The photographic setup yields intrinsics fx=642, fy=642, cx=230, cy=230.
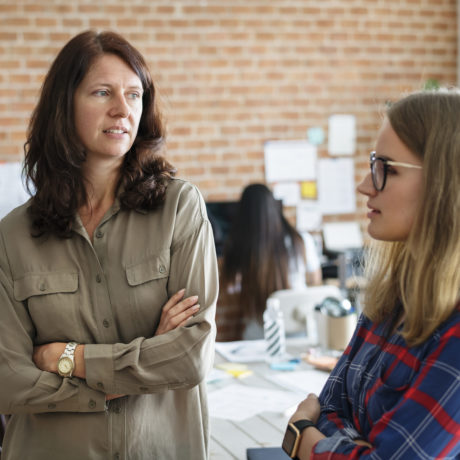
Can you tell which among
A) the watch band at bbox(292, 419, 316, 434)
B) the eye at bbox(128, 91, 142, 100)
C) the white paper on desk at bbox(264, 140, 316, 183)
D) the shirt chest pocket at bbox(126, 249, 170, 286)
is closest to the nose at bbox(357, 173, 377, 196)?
the watch band at bbox(292, 419, 316, 434)

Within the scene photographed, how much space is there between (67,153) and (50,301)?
38 centimetres

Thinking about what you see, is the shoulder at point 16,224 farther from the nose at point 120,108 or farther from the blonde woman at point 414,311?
the blonde woman at point 414,311

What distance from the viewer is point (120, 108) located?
5.35ft

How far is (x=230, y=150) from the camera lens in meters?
4.95

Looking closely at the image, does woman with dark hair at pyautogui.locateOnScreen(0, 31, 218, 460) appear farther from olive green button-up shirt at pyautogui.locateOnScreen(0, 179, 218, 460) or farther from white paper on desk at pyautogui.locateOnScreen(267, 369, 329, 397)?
white paper on desk at pyautogui.locateOnScreen(267, 369, 329, 397)

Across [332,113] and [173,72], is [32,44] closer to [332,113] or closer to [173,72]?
[173,72]

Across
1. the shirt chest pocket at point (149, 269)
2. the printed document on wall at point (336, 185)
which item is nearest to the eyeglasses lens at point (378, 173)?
the shirt chest pocket at point (149, 269)

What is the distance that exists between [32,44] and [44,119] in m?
3.17

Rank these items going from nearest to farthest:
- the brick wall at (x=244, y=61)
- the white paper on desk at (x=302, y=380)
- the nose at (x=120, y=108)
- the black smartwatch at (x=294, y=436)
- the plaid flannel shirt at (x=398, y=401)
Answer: the plaid flannel shirt at (x=398, y=401), the black smartwatch at (x=294, y=436), the nose at (x=120, y=108), the white paper on desk at (x=302, y=380), the brick wall at (x=244, y=61)

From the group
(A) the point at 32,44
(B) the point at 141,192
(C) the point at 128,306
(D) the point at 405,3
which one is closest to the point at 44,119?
(B) the point at 141,192

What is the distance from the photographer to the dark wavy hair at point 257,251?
10.9 feet

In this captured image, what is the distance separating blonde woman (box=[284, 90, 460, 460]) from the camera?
1.05m

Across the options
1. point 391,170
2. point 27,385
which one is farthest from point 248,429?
point 391,170

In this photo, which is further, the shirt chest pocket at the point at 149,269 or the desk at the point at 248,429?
the desk at the point at 248,429
